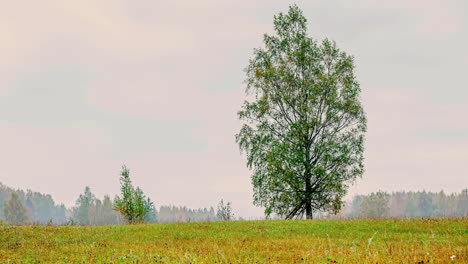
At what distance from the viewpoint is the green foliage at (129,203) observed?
30.2 meters

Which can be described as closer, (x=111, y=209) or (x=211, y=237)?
(x=211, y=237)

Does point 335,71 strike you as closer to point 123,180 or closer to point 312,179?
point 312,179

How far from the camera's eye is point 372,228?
771 inches

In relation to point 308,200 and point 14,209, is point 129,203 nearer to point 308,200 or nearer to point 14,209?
point 308,200

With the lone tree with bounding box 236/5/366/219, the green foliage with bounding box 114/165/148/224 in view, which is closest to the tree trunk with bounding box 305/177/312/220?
the lone tree with bounding box 236/5/366/219

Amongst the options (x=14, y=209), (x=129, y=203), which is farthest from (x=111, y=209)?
(x=129, y=203)

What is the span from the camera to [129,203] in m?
30.4

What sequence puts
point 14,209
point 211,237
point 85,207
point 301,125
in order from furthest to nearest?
point 85,207
point 14,209
point 301,125
point 211,237

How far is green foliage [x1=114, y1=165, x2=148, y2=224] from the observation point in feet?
99.2

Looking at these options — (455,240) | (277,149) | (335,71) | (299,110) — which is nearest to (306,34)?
(335,71)

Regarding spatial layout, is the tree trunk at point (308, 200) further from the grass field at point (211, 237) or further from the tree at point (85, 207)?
the tree at point (85, 207)

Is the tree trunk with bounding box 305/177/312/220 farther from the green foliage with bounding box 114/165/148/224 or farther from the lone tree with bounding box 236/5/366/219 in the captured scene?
the green foliage with bounding box 114/165/148/224

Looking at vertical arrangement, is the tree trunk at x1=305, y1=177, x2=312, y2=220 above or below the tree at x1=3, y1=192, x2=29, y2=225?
above


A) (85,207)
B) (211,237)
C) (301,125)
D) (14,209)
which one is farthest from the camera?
(85,207)
